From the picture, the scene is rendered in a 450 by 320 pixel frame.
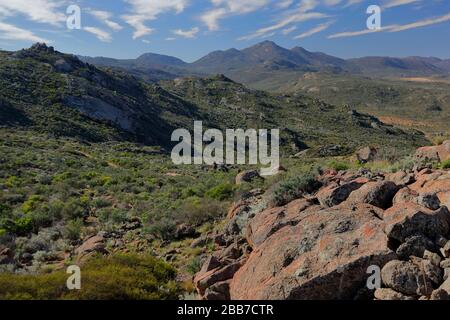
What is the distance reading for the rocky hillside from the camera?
596 cm

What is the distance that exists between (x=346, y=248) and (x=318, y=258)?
469 millimetres

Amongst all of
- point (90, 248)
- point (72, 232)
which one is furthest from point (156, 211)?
point (90, 248)

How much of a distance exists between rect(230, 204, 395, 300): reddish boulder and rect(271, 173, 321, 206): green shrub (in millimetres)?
2232

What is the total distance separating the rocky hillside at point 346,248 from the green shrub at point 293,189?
592 mm

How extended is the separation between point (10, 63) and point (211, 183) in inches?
2321

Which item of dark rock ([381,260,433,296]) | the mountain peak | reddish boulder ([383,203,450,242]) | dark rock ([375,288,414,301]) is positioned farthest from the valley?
the mountain peak

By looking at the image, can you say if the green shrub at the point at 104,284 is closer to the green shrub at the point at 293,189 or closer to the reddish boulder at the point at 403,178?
the green shrub at the point at 293,189

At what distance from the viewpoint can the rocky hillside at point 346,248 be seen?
5961 mm

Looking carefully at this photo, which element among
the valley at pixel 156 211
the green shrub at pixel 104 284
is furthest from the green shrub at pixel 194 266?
the green shrub at pixel 104 284

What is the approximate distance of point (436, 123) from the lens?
364 feet

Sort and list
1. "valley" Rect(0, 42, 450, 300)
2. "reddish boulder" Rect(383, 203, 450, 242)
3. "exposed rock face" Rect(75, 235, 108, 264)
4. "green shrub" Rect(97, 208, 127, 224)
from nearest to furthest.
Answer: "reddish boulder" Rect(383, 203, 450, 242)
"valley" Rect(0, 42, 450, 300)
"exposed rock face" Rect(75, 235, 108, 264)
"green shrub" Rect(97, 208, 127, 224)

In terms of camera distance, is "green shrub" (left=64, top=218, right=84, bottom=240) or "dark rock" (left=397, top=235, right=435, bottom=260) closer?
"dark rock" (left=397, top=235, right=435, bottom=260)

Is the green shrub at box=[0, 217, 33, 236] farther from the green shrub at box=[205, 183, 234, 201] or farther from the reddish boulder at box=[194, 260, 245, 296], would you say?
the reddish boulder at box=[194, 260, 245, 296]
